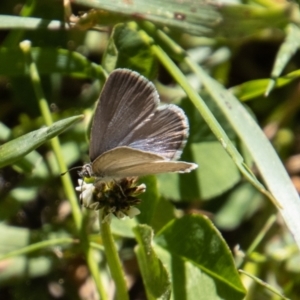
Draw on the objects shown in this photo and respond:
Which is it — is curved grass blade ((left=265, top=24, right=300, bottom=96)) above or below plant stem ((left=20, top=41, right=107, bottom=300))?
above

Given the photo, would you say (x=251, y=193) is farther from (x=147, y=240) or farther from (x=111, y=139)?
(x=111, y=139)

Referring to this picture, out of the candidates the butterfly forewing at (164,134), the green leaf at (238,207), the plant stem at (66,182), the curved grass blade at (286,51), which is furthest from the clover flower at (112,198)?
the green leaf at (238,207)

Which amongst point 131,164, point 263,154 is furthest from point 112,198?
point 263,154

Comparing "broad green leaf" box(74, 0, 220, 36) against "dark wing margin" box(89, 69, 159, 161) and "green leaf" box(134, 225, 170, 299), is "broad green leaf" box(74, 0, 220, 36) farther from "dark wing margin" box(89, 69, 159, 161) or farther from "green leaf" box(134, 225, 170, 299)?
"green leaf" box(134, 225, 170, 299)

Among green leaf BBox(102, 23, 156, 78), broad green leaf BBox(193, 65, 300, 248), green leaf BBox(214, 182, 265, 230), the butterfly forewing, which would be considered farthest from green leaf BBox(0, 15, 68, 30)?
green leaf BBox(214, 182, 265, 230)

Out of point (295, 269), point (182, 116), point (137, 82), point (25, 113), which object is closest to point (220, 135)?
point (182, 116)

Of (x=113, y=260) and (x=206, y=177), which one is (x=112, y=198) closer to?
(x=113, y=260)

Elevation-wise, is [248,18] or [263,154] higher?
[248,18]
